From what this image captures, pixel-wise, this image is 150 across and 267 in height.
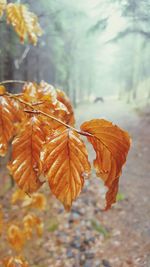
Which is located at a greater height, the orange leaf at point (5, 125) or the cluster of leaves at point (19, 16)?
the cluster of leaves at point (19, 16)

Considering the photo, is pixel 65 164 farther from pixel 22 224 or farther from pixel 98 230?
pixel 22 224

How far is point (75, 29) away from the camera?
15312 mm

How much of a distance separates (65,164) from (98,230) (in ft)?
13.9

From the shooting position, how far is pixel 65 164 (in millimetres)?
842

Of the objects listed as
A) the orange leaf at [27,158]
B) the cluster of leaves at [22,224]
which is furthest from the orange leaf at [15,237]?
the orange leaf at [27,158]

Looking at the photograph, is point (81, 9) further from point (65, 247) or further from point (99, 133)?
point (99, 133)

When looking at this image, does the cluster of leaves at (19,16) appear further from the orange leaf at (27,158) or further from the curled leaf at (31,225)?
the curled leaf at (31,225)

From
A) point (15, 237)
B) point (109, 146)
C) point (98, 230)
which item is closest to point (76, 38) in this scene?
point (98, 230)

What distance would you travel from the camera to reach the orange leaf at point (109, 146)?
34.0 inches

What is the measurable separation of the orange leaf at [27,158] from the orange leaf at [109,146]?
23 centimetres

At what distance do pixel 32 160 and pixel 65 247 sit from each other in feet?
12.7

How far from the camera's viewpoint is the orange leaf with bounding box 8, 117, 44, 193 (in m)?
1.02

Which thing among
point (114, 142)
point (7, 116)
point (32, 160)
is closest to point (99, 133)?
point (114, 142)

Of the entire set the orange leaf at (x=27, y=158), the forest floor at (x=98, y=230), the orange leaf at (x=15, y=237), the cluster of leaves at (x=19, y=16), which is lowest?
the forest floor at (x=98, y=230)
